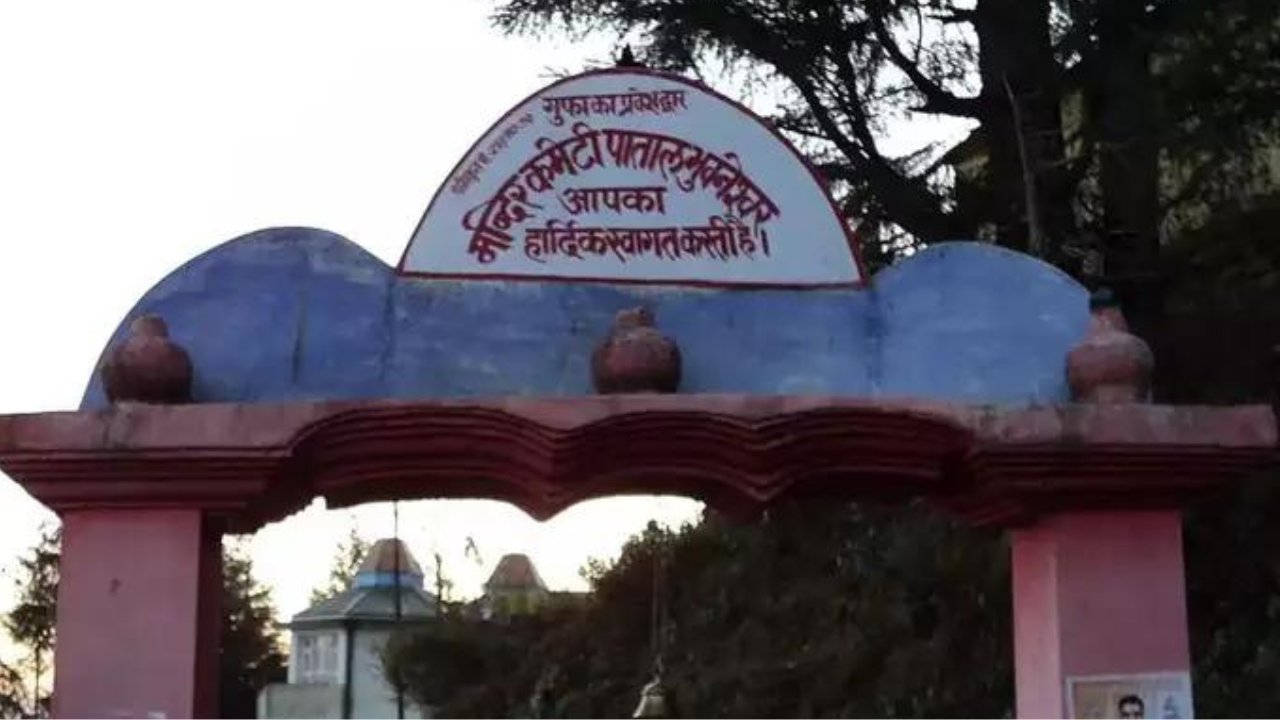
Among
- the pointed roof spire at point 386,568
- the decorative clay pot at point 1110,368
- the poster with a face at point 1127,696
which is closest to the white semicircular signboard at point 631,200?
the decorative clay pot at point 1110,368

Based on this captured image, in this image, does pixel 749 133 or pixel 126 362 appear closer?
pixel 126 362

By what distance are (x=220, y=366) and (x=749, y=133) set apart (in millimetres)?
1565

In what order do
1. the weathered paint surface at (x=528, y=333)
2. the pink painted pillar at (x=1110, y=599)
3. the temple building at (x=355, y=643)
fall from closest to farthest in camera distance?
the pink painted pillar at (x=1110, y=599), the weathered paint surface at (x=528, y=333), the temple building at (x=355, y=643)

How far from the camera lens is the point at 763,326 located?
5.02 m

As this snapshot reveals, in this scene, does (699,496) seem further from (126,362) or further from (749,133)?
(126,362)

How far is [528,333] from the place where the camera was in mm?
4969

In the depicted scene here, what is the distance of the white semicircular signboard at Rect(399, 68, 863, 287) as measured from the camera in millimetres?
5004

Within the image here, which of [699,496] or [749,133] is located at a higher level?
[749,133]

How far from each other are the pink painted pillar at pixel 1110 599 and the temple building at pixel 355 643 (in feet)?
51.1

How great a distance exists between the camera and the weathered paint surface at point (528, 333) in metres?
4.94

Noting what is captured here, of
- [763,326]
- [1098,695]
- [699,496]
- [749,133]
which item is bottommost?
[1098,695]

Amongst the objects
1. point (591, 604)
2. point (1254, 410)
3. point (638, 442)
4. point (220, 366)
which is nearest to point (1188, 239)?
point (1254, 410)

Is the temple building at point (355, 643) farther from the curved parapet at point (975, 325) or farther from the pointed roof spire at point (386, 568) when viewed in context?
the curved parapet at point (975, 325)

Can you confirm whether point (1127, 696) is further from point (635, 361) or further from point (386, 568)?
point (386, 568)
